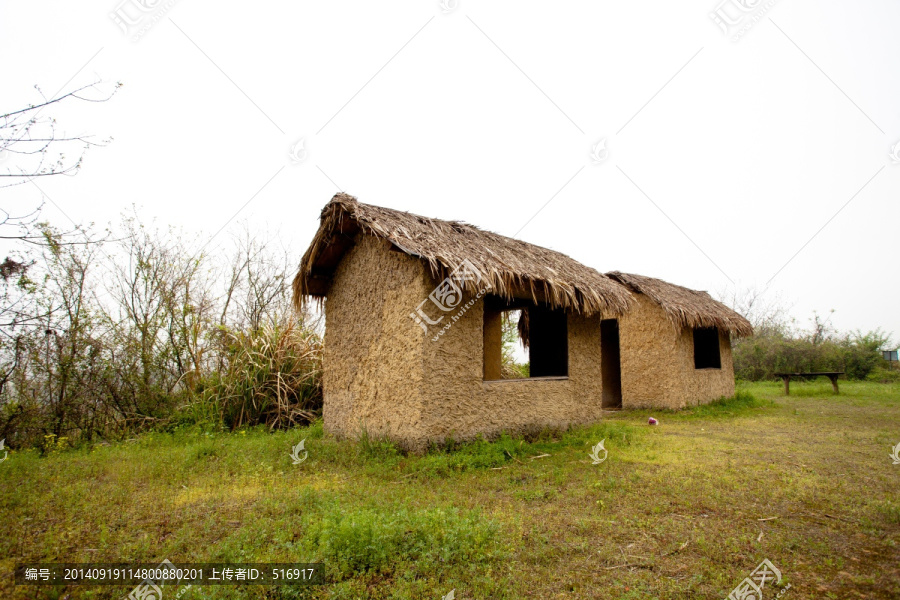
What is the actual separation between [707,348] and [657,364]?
10.8 ft

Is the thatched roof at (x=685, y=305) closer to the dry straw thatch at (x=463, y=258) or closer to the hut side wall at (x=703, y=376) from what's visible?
the hut side wall at (x=703, y=376)

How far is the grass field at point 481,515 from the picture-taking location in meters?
2.62

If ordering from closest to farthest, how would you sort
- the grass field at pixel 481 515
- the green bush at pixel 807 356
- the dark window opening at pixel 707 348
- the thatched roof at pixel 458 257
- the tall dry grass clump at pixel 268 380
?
the grass field at pixel 481 515 → the thatched roof at pixel 458 257 → the tall dry grass clump at pixel 268 380 → the dark window opening at pixel 707 348 → the green bush at pixel 807 356

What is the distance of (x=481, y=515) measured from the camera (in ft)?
11.4

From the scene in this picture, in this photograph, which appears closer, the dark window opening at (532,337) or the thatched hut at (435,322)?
the thatched hut at (435,322)

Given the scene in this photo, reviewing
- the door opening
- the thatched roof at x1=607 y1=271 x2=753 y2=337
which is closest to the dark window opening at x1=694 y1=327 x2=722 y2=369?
the thatched roof at x1=607 y1=271 x2=753 y2=337

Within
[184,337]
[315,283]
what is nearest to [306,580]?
[315,283]

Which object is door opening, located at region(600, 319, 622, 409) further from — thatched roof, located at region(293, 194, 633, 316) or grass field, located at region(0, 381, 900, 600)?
grass field, located at region(0, 381, 900, 600)

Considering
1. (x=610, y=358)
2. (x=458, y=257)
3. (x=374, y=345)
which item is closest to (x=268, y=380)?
(x=374, y=345)

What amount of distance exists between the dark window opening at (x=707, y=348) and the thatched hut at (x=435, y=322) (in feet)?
19.8

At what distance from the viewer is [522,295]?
638cm

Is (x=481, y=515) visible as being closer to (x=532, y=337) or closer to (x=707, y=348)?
(x=532, y=337)

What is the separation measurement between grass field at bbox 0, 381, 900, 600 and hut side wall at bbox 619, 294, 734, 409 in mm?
3718

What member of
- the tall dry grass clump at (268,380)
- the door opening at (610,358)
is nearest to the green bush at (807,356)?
the door opening at (610,358)
